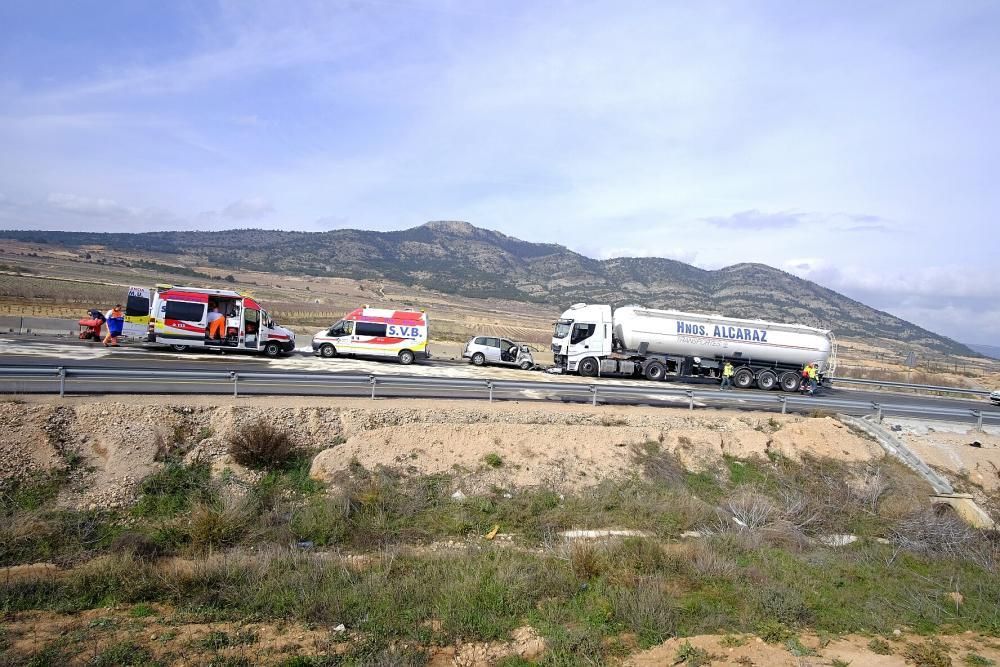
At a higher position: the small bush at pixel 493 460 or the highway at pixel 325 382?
the highway at pixel 325 382

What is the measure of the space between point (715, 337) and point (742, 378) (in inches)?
107

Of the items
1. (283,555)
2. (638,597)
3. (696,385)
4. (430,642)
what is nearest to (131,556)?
(283,555)

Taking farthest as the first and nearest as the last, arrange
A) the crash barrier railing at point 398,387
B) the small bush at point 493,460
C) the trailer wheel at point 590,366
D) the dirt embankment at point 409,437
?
the trailer wheel at point 590,366 < the small bush at point 493,460 < the crash barrier railing at point 398,387 < the dirt embankment at point 409,437

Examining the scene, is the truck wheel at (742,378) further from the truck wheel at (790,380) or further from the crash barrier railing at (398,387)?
the crash barrier railing at (398,387)

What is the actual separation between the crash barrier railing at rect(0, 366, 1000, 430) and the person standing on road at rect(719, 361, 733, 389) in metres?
4.99

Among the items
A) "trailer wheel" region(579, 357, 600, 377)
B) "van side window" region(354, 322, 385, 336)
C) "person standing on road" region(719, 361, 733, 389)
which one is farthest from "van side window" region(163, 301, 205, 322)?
"person standing on road" region(719, 361, 733, 389)

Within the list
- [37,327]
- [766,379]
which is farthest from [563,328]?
[37,327]

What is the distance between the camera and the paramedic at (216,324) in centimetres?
2486

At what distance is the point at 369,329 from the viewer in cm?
2759

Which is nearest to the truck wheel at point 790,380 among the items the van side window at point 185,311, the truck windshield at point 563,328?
the truck windshield at point 563,328

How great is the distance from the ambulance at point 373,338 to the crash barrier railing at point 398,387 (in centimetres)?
790

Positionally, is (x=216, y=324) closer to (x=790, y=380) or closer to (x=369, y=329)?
(x=369, y=329)

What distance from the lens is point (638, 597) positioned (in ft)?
27.5

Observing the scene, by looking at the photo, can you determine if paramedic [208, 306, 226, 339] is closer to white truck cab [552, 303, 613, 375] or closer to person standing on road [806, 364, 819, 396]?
white truck cab [552, 303, 613, 375]
